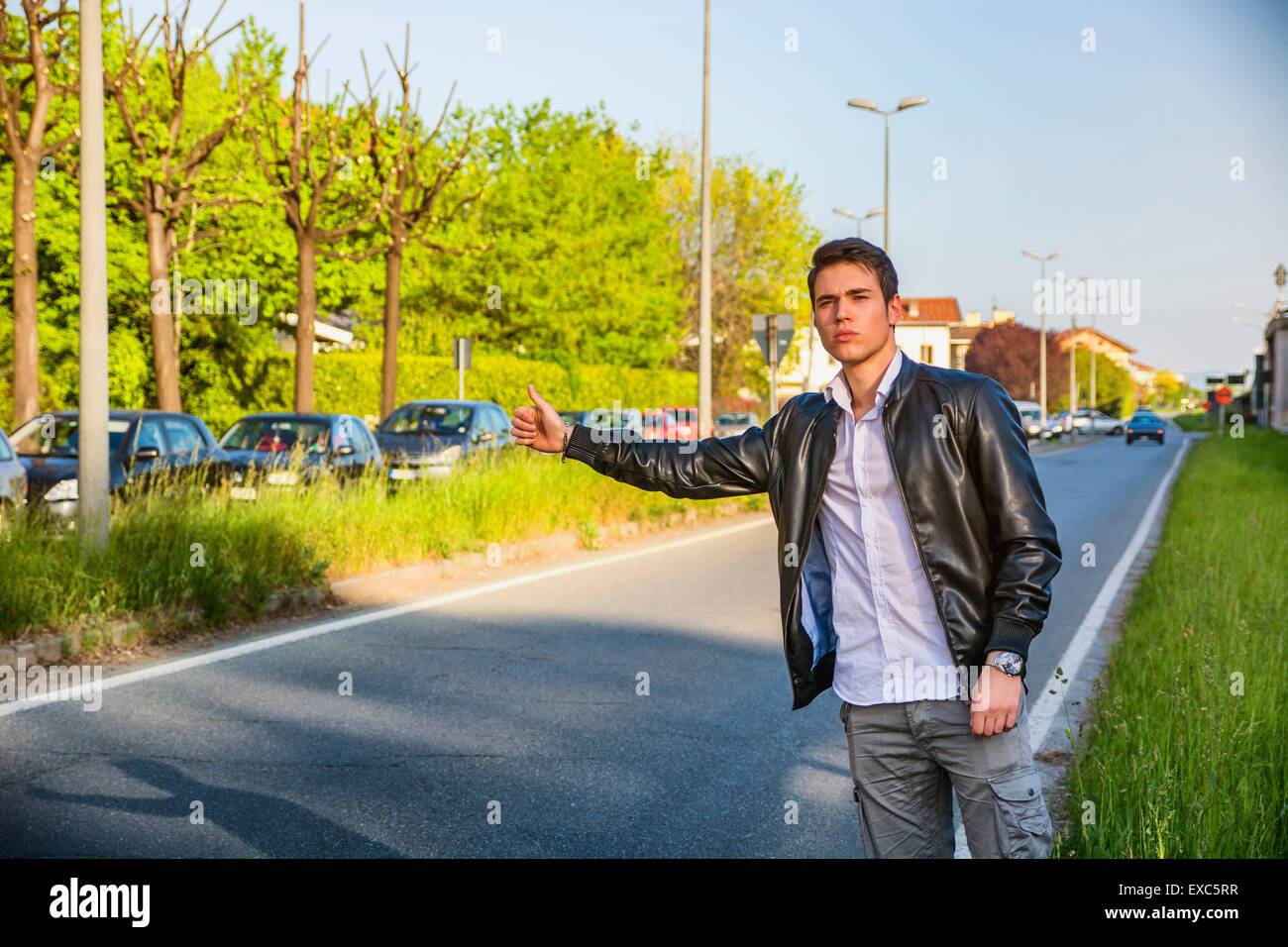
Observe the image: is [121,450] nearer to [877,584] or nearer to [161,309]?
[161,309]

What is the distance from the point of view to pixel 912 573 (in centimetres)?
283

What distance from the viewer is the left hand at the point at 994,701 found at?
8.91 feet

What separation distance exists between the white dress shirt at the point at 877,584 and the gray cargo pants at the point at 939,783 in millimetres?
56

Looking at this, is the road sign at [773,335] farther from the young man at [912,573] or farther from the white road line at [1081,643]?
the young man at [912,573]

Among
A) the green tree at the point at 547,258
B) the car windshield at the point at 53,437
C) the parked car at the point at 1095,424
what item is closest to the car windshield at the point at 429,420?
the car windshield at the point at 53,437

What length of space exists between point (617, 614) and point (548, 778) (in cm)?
450

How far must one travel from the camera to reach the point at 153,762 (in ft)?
19.0

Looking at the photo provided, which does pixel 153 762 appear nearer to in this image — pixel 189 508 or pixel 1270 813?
pixel 1270 813

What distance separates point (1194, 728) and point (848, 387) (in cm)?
304

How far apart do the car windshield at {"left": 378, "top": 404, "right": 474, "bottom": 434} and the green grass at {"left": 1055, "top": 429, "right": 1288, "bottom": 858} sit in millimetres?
13451

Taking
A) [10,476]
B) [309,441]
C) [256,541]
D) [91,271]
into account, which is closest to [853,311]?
[256,541]

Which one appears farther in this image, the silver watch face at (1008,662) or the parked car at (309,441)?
the parked car at (309,441)

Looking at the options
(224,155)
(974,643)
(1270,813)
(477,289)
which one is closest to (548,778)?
(1270,813)

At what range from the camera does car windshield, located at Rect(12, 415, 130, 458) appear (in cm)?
1401
